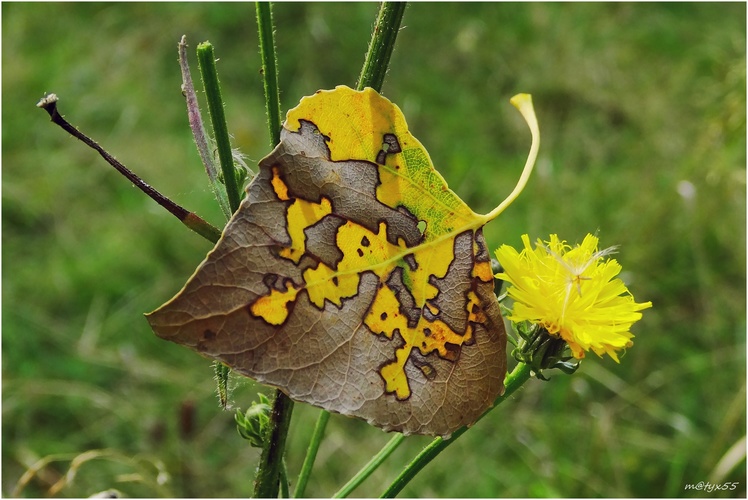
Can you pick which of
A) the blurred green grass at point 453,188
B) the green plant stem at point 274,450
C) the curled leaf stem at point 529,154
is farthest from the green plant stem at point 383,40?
the blurred green grass at point 453,188

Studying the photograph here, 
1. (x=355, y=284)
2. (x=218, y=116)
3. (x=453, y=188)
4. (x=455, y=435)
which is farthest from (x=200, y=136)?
(x=453, y=188)

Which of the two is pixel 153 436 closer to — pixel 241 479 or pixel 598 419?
pixel 241 479

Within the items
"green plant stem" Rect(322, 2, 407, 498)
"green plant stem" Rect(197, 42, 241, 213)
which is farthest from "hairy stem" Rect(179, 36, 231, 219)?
"green plant stem" Rect(322, 2, 407, 498)

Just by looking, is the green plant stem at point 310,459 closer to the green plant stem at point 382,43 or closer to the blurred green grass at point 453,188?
the green plant stem at point 382,43

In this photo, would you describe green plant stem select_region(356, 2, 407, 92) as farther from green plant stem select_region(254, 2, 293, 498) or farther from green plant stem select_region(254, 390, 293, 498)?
green plant stem select_region(254, 390, 293, 498)

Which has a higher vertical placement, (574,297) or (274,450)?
(574,297)

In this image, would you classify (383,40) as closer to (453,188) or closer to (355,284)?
(355,284)
